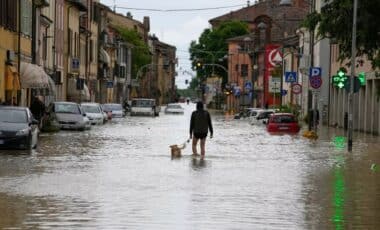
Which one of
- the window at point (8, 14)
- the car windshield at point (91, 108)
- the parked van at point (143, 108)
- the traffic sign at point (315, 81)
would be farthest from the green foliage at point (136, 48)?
the traffic sign at point (315, 81)

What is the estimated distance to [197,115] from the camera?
28984mm

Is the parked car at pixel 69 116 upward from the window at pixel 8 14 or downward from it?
downward

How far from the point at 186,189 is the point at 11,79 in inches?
1199

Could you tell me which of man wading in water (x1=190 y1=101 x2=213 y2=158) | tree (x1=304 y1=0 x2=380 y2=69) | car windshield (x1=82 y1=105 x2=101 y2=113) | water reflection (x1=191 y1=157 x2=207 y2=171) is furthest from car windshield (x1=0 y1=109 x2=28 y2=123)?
car windshield (x1=82 y1=105 x2=101 y2=113)

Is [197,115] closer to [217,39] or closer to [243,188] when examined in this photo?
[243,188]

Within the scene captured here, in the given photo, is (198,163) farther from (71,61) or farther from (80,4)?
(80,4)

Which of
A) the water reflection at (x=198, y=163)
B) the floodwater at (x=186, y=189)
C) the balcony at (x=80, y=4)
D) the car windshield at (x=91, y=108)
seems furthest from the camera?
the balcony at (x=80, y=4)

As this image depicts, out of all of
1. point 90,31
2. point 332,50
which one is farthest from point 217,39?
point 332,50

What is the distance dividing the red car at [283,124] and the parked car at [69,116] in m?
9.98

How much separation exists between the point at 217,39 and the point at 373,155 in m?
125

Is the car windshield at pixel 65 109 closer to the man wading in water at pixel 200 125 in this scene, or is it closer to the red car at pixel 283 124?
the red car at pixel 283 124

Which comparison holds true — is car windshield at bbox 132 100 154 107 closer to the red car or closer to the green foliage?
the red car

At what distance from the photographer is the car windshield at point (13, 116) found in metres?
29.9

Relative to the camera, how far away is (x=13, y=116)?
30.2m
